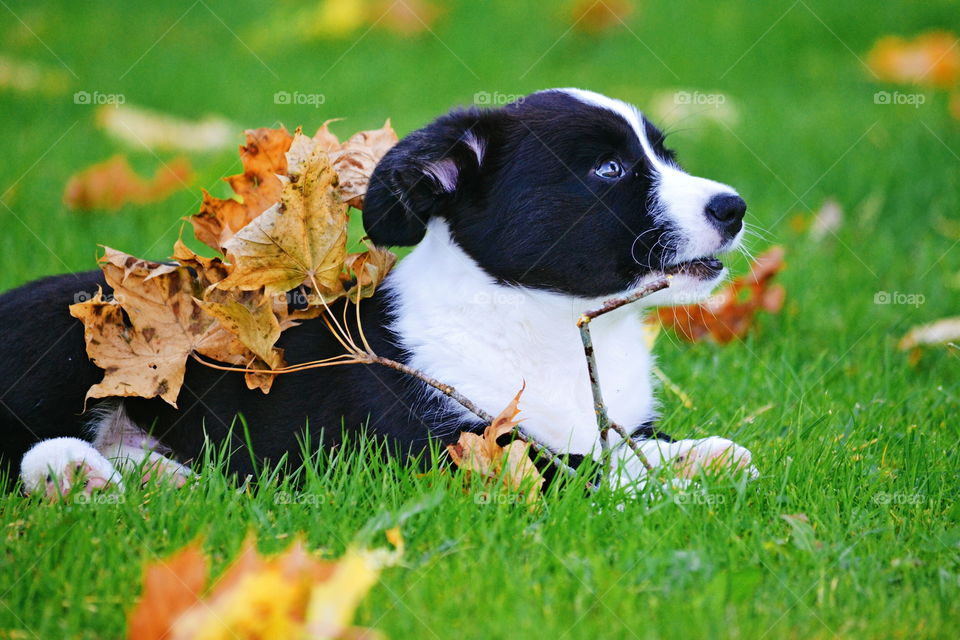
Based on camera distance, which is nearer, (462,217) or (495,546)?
(495,546)

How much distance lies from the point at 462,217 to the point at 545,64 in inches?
215

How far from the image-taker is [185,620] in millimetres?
1806

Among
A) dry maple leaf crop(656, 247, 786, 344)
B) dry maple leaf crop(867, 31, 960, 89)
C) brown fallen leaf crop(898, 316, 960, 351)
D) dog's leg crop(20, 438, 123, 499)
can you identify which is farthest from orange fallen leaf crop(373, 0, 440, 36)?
dog's leg crop(20, 438, 123, 499)

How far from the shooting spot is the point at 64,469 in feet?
8.91

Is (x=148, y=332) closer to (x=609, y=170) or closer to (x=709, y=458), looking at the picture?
(x=609, y=170)

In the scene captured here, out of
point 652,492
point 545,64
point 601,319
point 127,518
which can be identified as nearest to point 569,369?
point 601,319

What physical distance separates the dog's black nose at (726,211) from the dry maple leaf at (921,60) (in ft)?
16.6

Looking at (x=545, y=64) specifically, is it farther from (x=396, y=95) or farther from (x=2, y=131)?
(x=2, y=131)

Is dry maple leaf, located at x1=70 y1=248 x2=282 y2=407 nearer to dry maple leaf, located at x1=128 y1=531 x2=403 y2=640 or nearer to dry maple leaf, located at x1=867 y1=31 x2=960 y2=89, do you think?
dry maple leaf, located at x1=128 y1=531 x2=403 y2=640

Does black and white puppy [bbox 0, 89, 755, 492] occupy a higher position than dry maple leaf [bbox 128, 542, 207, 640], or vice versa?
black and white puppy [bbox 0, 89, 755, 492]

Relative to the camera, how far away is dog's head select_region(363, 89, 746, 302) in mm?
2779

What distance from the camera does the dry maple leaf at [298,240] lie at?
2736 mm

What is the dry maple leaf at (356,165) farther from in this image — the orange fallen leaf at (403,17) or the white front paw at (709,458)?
the orange fallen leaf at (403,17)

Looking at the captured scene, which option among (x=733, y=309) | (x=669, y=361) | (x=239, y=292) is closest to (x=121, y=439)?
(x=239, y=292)
